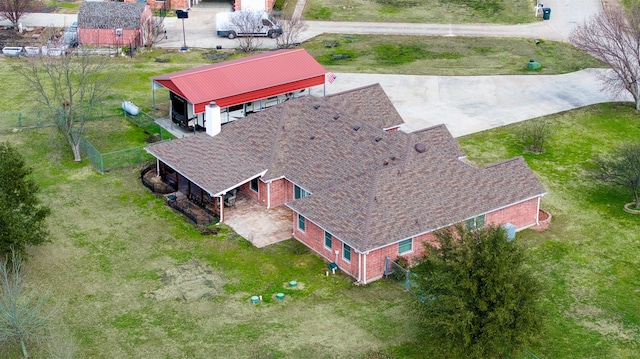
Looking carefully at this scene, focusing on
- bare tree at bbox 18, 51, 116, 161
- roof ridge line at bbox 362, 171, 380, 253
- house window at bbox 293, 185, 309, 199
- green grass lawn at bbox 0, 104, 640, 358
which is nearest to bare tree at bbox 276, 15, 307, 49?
bare tree at bbox 18, 51, 116, 161

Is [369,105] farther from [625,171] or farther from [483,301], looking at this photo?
[483,301]

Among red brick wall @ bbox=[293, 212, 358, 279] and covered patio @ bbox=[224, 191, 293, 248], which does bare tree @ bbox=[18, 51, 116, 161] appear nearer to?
covered patio @ bbox=[224, 191, 293, 248]

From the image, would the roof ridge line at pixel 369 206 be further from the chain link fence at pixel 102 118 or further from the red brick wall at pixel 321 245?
the chain link fence at pixel 102 118

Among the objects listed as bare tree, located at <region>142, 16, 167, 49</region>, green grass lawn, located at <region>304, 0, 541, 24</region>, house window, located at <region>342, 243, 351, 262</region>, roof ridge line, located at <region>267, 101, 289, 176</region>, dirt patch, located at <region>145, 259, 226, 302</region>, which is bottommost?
dirt patch, located at <region>145, 259, 226, 302</region>

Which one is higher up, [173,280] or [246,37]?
[246,37]

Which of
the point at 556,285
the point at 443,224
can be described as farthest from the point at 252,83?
the point at 556,285

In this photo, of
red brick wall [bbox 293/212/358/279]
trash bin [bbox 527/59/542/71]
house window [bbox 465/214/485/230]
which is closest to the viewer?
red brick wall [bbox 293/212/358/279]

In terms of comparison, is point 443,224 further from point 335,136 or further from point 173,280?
point 173,280

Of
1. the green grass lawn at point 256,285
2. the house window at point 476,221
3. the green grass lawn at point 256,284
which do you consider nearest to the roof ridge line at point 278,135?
the green grass lawn at point 256,284

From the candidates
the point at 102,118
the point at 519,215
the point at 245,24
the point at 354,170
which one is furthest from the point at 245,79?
the point at 519,215
